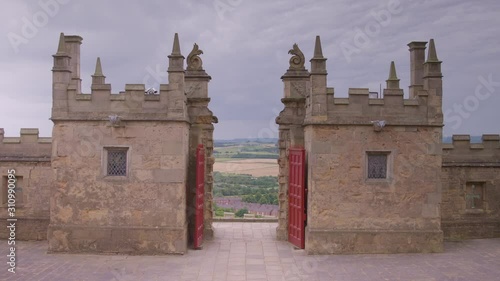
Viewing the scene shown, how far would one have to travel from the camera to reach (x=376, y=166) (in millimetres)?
14852

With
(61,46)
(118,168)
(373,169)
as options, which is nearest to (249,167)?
(373,169)

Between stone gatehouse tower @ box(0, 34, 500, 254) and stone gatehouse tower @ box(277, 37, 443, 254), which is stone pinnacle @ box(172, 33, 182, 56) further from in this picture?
stone gatehouse tower @ box(277, 37, 443, 254)

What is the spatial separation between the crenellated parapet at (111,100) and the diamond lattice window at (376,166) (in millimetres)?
5894

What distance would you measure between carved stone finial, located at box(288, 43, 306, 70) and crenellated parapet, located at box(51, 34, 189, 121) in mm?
4269

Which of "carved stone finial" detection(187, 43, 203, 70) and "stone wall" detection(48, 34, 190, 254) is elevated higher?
"carved stone finial" detection(187, 43, 203, 70)

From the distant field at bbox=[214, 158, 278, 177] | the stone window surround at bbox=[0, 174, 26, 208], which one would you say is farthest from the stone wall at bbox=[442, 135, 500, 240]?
the distant field at bbox=[214, 158, 278, 177]

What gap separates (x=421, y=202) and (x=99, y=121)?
10086 mm

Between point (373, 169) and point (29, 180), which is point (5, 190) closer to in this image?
point (29, 180)

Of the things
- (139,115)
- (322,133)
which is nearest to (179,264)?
(139,115)

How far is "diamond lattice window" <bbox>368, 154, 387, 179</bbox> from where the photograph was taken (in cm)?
1484

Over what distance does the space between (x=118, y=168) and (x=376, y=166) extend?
7.89m

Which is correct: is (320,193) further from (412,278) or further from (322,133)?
(412,278)

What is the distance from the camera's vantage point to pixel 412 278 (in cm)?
1191

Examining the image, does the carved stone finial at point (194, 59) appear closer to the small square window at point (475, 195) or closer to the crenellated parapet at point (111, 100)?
the crenellated parapet at point (111, 100)
